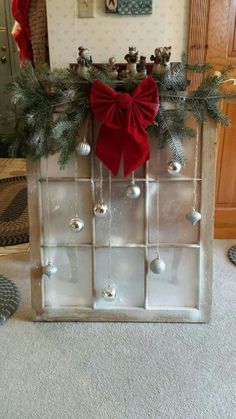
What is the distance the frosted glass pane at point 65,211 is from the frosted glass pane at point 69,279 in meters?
0.05

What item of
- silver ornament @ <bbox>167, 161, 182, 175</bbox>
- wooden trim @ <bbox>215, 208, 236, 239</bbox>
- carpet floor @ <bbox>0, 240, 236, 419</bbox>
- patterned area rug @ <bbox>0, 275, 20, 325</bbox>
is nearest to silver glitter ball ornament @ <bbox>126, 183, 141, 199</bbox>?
silver ornament @ <bbox>167, 161, 182, 175</bbox>

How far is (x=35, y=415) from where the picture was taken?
46.3 inches

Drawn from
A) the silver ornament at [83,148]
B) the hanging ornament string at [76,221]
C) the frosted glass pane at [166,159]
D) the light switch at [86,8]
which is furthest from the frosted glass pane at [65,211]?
the light switch at [86,8]

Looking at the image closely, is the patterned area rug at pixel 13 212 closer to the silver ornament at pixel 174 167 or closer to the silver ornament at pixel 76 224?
the silver ornament at pixel 76 224

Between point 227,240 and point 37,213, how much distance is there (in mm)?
1197

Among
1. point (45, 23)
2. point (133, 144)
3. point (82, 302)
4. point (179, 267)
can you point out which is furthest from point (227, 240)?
point (45, 23)

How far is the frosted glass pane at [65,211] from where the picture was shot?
1.48m

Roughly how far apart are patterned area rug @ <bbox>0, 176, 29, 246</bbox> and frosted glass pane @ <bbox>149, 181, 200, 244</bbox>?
1014 mm

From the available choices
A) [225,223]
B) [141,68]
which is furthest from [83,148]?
[225,223]

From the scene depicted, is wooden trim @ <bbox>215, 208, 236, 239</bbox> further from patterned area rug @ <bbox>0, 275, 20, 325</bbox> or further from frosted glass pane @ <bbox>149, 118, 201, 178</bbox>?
patterned area rug @ <bbox>0, 275, 20, 325</bbox>

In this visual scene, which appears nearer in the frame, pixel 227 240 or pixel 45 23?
pixel 45 23

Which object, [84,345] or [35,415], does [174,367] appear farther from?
[35,415]

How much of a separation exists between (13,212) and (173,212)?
1394mm

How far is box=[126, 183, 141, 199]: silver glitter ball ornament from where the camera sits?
1.42 metres
